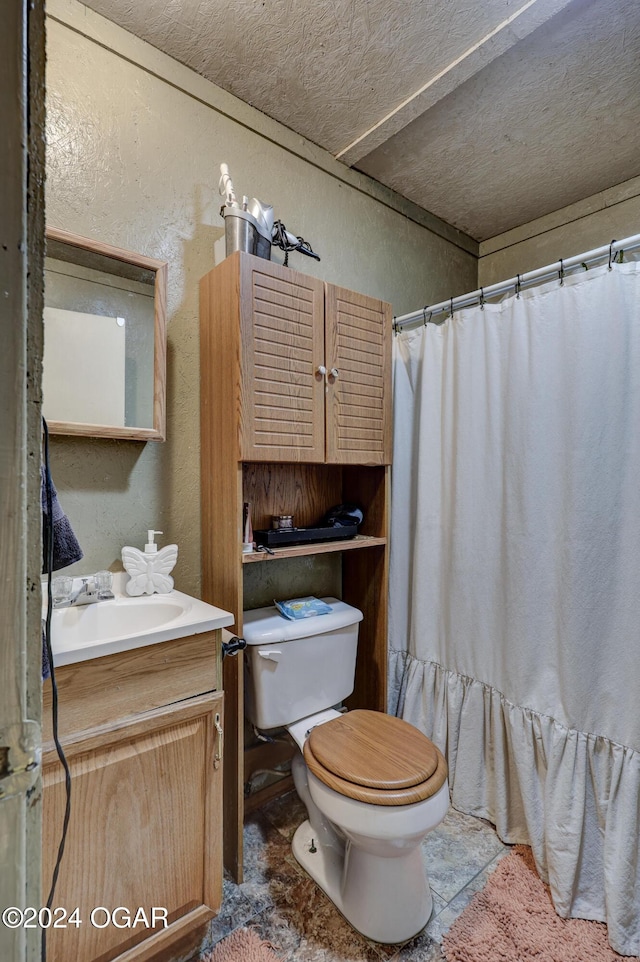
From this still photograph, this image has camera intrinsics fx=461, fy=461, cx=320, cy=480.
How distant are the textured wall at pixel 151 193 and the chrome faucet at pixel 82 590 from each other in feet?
0.25

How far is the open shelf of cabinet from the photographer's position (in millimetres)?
1467

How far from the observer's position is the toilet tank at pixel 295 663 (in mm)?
1488

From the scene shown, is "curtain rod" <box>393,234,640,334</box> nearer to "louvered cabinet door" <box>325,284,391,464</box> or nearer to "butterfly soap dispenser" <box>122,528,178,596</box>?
"louvered cabinet door" <box>325,284,391,464</box>

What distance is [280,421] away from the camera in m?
1.48

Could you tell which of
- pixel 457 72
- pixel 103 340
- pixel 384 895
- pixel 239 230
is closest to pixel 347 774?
pixel 384 895

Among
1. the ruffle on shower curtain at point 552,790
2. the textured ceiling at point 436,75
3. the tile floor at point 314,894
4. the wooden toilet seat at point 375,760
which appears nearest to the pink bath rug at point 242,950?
the tile floor at point 314,894

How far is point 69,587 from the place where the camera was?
1265 mm

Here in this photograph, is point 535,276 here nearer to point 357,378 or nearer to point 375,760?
point 357,378

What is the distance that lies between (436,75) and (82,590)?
6.52 feet

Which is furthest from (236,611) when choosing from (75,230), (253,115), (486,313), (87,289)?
(253,115)

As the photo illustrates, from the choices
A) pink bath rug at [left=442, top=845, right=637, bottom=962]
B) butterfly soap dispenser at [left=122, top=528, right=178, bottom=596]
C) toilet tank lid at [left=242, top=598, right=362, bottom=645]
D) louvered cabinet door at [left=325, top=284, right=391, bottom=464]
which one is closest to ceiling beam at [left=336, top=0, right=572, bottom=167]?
louvered cabinet door at [left=325, top=284, right=391, bottom=464]

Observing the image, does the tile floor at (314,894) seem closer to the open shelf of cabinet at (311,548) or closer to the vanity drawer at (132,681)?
the vanity drawer at (132,681)

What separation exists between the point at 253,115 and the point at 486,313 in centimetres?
112

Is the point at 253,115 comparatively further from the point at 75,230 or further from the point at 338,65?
the point at 75,230
